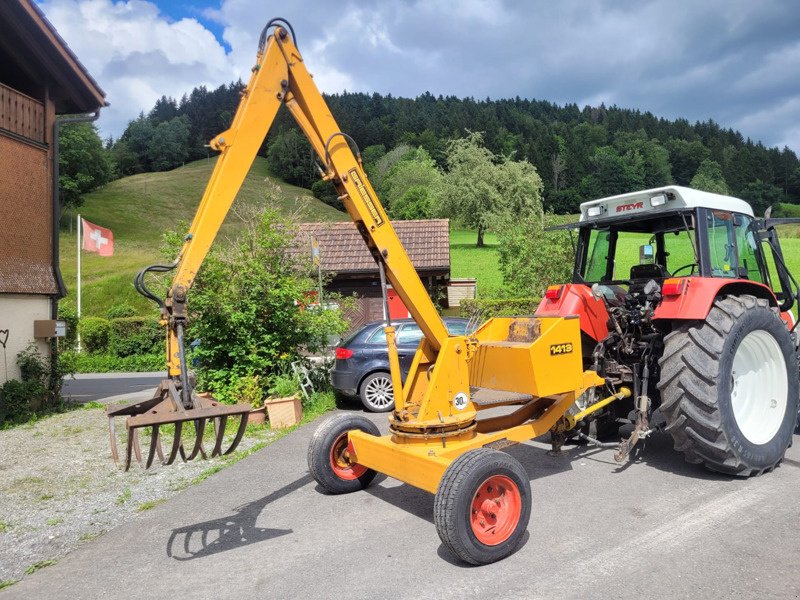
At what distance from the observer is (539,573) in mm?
3781

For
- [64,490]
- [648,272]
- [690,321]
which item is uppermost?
[648,272]

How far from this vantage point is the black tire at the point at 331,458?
5.32m

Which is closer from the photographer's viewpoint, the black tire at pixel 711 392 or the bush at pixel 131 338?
the black tire at pixel 711 392

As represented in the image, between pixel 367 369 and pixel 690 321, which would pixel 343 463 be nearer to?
pixel 690 321

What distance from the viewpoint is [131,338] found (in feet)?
74.0

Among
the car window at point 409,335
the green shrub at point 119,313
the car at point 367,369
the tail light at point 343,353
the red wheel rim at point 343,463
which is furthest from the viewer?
the green shrub at point 119,313

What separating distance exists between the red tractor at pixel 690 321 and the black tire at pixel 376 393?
408 cm

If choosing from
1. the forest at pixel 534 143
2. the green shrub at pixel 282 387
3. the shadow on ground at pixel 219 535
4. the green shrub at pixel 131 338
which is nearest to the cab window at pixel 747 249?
the shadow on ground at pixel 219 535

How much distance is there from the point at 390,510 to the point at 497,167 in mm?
54178

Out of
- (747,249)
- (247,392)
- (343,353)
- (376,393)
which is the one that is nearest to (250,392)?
(247,392)

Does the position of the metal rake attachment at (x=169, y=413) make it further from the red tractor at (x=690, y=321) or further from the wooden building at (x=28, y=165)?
the wooden building at (x=28, y=165)

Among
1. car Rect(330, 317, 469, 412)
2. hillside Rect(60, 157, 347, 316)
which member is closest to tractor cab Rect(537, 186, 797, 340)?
car Rect(330, 317, 469, 412)

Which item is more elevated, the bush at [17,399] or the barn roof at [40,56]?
the barn roof at [40,56]

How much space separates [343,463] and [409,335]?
521 cm
